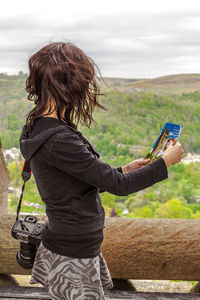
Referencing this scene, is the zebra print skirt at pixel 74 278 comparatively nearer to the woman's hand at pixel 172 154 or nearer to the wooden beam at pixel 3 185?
the woman's hand at pixel 172 154

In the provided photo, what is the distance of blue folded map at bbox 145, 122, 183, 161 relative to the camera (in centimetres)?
118

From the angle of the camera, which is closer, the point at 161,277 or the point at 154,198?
the point at 161,277

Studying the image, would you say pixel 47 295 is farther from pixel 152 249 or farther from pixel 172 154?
pixel 172 154

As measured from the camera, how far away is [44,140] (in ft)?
3.44

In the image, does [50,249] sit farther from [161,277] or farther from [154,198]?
[154,198]

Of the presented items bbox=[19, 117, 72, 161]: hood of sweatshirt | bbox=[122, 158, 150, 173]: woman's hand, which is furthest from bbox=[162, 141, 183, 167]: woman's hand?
bbox=[19, 117, 72, 161]: hood of sweatshirt

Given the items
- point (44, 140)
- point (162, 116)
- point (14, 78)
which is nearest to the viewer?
point (44, 140)

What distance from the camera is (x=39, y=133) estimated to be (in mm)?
1086

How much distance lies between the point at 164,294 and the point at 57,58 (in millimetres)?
1217

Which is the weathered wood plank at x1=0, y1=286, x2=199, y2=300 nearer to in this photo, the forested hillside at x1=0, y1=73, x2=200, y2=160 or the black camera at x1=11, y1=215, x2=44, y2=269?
the black camera at x1=11, y1=215, x2=44, y2=269

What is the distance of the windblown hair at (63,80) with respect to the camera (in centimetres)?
105

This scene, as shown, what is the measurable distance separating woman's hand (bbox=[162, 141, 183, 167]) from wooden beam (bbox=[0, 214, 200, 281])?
2.34 ft

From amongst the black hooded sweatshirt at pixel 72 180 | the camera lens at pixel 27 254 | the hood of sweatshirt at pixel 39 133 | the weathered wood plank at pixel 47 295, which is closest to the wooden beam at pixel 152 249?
the weathered wood plank at pixel 47 295

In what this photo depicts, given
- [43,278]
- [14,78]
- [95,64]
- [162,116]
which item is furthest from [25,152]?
[162,116]
